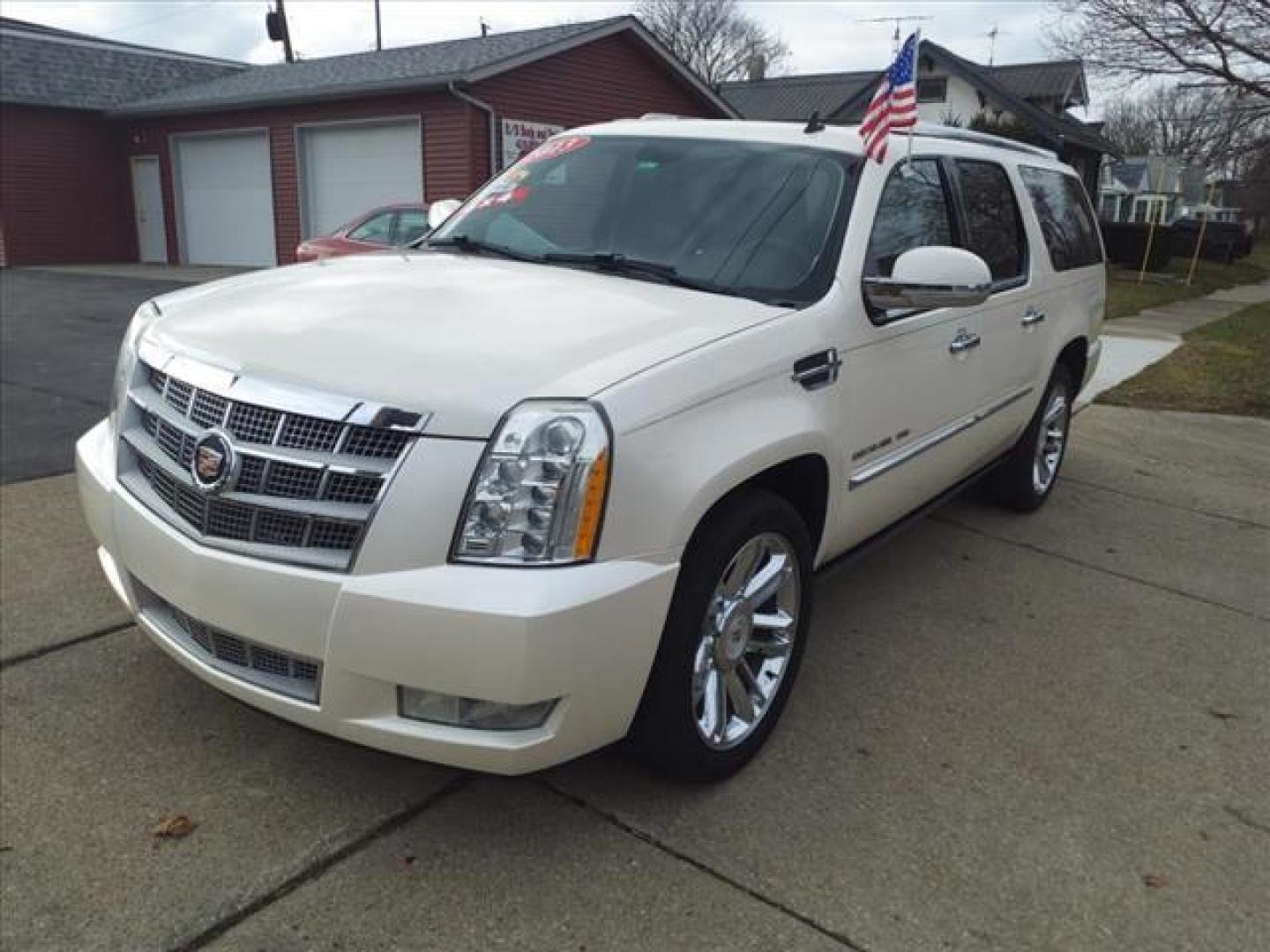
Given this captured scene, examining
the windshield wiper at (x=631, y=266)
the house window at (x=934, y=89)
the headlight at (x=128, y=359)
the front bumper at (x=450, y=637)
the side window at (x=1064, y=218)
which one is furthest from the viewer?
the house window at (x=934, y=89)

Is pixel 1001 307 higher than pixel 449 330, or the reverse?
pixel 449 330

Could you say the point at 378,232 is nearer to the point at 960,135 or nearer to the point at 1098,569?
the point at 960,135

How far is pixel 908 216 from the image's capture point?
12.9 feet

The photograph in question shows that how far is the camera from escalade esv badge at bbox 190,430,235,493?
8.18 ft

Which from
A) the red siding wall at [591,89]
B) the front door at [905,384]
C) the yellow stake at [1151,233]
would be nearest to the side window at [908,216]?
the front door at [905,384]

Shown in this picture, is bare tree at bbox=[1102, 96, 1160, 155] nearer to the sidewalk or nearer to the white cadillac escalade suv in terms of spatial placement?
the sidewalk

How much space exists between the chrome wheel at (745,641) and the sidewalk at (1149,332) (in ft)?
22.3

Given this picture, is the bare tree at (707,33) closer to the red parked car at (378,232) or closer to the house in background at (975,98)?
the house in background at (975,98)

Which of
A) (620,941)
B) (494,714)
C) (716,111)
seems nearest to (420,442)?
(494,714)

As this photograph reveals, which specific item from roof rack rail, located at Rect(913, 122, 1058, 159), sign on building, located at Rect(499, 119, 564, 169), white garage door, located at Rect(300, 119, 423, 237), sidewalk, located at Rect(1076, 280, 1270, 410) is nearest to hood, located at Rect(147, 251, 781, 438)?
roof rack rail, located at Rect(913, 122, 1058, 159)

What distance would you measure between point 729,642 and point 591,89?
18.5 meters

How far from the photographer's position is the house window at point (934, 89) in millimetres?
34312

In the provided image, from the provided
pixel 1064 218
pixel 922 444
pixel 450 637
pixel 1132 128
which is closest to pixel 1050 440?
pixel 1064 218

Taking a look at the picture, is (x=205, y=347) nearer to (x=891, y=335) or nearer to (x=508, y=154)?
(x=891, y=335)
